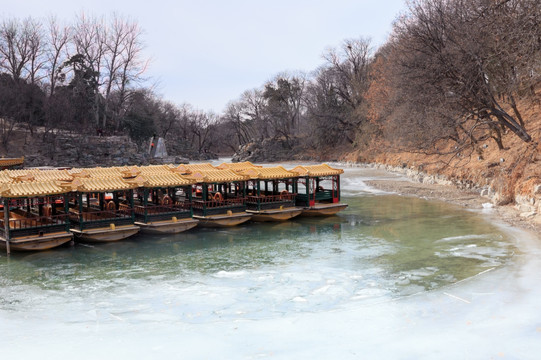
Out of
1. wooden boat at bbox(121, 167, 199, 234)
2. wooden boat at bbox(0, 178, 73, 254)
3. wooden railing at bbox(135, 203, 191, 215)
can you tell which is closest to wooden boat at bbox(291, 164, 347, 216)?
wooden railing at bbox(135, 203, 191, 215)

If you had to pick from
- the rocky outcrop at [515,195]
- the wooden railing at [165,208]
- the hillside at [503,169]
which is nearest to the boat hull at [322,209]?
the wooden railing at [165,208]

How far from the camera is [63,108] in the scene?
55.3m

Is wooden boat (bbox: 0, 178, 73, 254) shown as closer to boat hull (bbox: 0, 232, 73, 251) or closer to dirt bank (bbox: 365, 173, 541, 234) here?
boat hull (bbox: 0, 232, 73, 251)

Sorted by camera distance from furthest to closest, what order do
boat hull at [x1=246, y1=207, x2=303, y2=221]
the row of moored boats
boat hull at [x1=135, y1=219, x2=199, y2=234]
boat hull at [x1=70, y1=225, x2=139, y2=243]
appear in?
boat hull at [x1=246, y1=207, x2=303, y2=221]
boat hull at [x1=135, y1=219, x2=199, y2=234]
boat hull at [x1=70, y1=225, x2=139, y2=243]
the row of moored boats

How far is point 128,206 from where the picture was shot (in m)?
21.0

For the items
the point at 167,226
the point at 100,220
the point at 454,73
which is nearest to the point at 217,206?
the point at 167,226

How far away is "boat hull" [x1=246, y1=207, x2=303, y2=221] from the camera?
22312mm

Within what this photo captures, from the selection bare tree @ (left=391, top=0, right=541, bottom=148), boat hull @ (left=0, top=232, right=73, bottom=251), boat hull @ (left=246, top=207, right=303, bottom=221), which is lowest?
boat hull @ (left=0, top=232, right=73, bottom=251)

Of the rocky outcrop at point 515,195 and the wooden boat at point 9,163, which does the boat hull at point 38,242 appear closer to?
the rocky outcrop at point 515,195

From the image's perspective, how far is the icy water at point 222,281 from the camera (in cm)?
948

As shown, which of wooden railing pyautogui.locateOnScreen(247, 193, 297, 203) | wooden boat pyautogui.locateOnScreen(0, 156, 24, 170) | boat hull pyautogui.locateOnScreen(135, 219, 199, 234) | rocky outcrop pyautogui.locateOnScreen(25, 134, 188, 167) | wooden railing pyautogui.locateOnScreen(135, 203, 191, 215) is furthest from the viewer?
rocky outcrop pyautogui.locateOnScreen(25, 134, 188, 167)

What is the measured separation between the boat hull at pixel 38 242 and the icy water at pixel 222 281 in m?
0.36

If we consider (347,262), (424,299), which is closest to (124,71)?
(347,262)

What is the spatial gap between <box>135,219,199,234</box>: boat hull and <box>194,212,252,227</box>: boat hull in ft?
1.70
